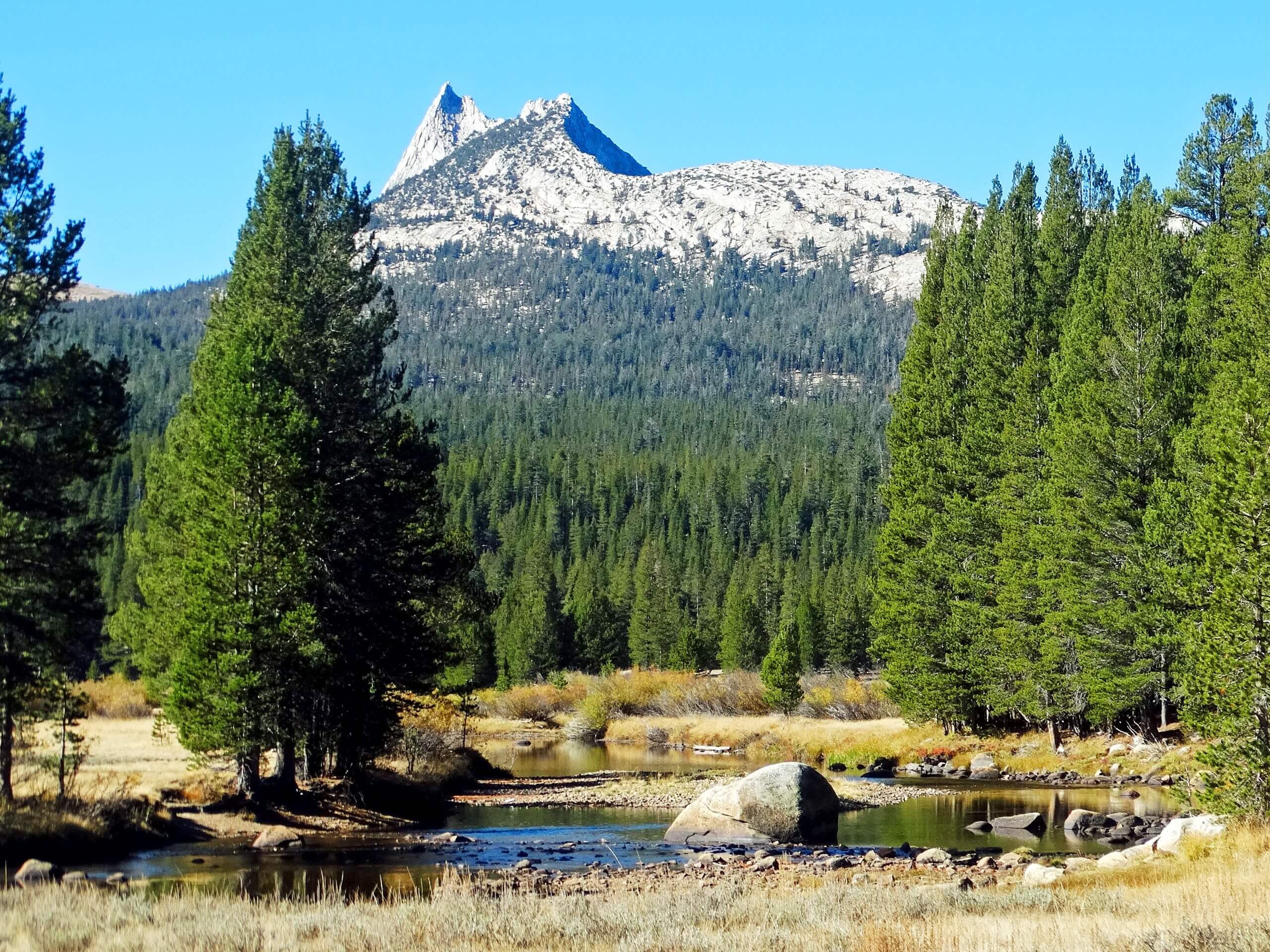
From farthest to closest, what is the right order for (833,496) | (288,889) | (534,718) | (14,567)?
(833,496) → (534,718) → (14,567) → (288,889)

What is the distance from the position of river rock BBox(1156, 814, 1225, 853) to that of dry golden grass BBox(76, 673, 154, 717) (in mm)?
48633

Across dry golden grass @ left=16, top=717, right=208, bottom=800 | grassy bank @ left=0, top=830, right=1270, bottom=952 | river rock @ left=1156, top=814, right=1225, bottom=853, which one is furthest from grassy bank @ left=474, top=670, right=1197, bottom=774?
dry golden grass @ left=16, top=717, right=208, bottom=800

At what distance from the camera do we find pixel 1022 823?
27.9 meters

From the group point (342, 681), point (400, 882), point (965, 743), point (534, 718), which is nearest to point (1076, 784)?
point (965, 743)

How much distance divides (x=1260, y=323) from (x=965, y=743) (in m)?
20.9

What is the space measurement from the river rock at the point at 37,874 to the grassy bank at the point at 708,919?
9.00ft

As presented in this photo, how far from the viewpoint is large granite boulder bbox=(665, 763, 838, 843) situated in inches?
1061

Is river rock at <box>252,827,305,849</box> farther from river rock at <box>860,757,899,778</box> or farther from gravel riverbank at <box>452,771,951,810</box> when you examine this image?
river rock at <box>860,757,899,778</box>

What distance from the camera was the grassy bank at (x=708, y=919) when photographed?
37.4 ft

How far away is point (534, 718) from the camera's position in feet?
254

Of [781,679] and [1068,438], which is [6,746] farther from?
[781,679]

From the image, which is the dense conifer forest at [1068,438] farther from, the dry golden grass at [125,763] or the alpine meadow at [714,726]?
the dry golden grass at [125,763]

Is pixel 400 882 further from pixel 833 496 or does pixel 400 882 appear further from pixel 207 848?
pixel 833 496

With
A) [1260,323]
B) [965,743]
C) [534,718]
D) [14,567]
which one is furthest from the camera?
[534,718]
